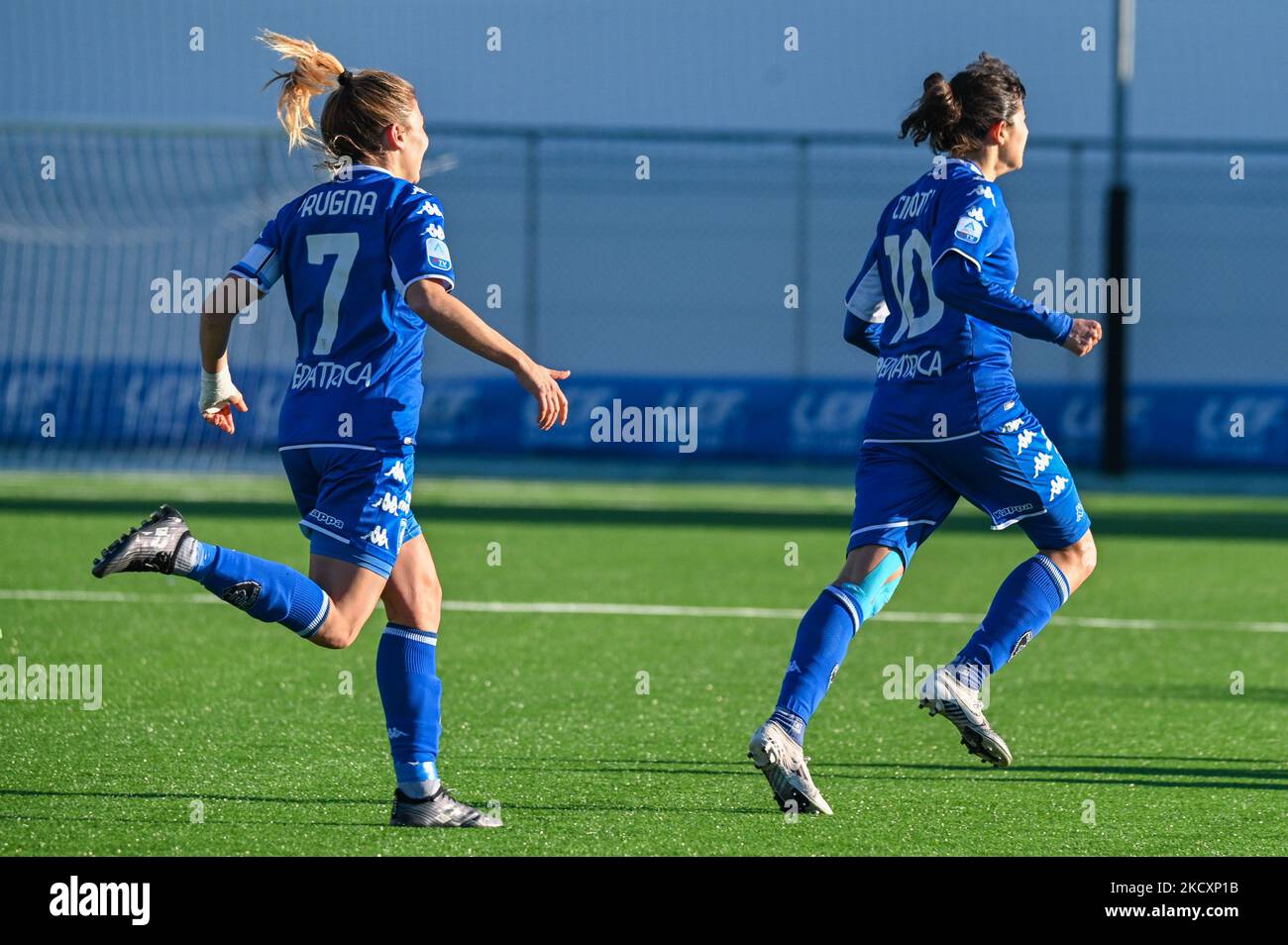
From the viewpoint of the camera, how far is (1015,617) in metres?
5.40

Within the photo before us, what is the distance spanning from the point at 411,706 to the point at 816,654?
109 centimetres

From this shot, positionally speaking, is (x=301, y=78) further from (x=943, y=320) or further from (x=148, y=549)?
(x=943, y=320)

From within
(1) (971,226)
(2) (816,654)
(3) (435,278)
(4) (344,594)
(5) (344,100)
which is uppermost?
(5) (344,100)

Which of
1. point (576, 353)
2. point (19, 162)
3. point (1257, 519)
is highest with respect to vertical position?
point (19, 162)

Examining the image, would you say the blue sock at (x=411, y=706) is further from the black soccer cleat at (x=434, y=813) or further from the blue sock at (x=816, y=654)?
the blue sock at (x=816, y=654)

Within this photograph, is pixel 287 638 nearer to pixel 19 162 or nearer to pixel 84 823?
pixel 84 823

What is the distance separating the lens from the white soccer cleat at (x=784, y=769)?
4816 mm

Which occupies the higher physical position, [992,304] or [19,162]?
[19,162]

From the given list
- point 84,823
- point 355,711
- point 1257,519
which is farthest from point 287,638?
point 1257,519

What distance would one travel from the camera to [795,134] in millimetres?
21297

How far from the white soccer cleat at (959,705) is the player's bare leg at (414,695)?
1.27 metres

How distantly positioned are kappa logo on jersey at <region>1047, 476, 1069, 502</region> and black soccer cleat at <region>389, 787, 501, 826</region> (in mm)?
1818

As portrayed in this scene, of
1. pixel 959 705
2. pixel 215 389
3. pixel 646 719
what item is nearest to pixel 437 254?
pixel 215 389

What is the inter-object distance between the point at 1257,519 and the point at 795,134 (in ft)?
24.6
